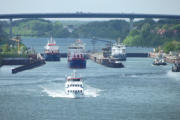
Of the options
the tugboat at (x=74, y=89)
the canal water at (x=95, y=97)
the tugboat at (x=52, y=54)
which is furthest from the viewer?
the tugboat at (x=52, y=54)

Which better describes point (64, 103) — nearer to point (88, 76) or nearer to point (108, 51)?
point (88, 76)

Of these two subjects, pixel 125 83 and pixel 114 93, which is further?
pixel 125 83

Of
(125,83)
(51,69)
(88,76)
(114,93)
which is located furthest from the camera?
(51,69)

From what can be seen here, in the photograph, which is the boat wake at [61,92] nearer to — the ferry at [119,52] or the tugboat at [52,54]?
the tugboat at [52,54]

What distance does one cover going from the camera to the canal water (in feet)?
208

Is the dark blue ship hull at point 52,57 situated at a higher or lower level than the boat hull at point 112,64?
lower

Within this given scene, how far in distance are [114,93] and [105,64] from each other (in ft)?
170

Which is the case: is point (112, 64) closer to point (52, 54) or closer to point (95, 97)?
point (52, 54)

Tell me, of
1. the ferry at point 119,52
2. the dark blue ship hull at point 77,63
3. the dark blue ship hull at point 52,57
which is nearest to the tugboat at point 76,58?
the dark blue ship hull at point 77,63

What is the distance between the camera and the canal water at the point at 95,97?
6342 cm

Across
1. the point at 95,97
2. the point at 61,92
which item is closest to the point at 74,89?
the point at 95,97

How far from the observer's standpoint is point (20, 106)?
67.9m

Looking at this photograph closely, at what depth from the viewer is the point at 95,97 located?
73875 mm

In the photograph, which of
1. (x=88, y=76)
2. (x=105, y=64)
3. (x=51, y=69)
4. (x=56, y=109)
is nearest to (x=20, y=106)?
(x=56, y=109)
